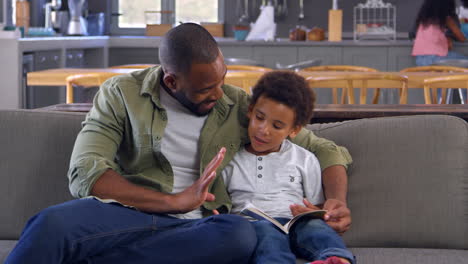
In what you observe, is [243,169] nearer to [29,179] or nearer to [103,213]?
[103,213]

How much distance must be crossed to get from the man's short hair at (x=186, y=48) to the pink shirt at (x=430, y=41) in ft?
15.8

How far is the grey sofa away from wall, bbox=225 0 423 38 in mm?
5947

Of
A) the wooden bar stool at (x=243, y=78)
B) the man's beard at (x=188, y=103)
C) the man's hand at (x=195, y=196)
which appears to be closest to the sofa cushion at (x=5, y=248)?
the man's hand at (x=195, y=196)

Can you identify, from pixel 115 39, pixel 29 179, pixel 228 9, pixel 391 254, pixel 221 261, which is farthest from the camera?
pixel 228 9

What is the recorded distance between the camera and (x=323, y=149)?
194cm

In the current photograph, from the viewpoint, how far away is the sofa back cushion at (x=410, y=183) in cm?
193

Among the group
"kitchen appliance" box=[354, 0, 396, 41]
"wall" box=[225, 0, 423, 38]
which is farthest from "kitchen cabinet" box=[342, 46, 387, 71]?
"wall" box=[225, 0, 423, 38]

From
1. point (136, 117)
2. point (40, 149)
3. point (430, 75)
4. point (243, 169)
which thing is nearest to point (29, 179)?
point (40, 149)

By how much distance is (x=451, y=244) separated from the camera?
1.92m

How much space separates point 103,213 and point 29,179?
0.43 meters

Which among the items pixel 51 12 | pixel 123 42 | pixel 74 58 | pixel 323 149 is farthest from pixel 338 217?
pixel 123 42

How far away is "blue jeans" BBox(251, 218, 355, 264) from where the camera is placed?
1632 millimetres

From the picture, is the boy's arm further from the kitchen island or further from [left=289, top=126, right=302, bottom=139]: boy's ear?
the kitchen island

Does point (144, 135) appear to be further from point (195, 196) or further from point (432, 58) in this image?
point (432, 58)
